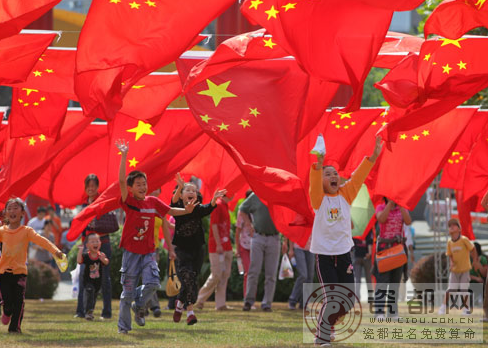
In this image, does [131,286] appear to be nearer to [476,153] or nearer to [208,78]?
[208,78]

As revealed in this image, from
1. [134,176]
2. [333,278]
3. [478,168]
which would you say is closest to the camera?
[333,278]

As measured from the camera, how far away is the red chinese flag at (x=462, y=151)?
574 inches

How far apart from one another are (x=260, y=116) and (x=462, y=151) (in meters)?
5.49

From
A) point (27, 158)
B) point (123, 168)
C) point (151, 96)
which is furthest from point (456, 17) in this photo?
point (27, 158)

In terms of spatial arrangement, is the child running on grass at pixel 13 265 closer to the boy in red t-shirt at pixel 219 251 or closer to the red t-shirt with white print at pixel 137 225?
the red t-shirt with white print at pixel 137 225

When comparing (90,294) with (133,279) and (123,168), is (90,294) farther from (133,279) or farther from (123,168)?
(123,168)

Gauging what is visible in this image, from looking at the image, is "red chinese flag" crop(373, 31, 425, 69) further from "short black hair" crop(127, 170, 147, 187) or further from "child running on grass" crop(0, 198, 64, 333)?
"child running on grass" crop(0, 198, 64, 333)

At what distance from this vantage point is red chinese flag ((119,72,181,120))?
12.2 m

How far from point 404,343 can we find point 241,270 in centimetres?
586

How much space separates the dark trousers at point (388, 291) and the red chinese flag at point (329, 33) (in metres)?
3.68

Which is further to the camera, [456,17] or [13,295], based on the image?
[13,295]

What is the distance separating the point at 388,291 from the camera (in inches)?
502

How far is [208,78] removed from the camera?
1084cm

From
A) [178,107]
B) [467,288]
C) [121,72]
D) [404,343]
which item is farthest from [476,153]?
[121,72]
